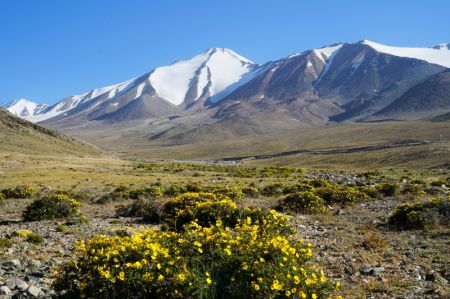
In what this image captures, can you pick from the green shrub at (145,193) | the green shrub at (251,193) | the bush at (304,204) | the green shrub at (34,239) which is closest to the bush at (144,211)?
the green shrub at (145,193)

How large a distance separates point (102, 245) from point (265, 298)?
3.02m

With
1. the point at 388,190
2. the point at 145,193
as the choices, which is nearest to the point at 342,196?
the point at 388,190

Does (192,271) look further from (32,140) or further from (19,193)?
(32,140)

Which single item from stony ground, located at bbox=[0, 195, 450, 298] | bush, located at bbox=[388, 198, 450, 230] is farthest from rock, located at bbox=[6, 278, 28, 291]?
bush, located at bbox=[388, 198, 450, 230]

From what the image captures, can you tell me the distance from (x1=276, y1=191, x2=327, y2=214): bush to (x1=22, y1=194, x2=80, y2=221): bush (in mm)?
9377

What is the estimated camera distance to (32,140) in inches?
3666

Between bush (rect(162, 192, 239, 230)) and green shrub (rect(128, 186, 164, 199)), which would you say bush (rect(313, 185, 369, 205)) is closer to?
bush (rect(162, 192, 239, 230))

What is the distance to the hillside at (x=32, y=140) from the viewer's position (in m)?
83.7

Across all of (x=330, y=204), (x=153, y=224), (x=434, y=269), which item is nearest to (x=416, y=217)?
(x=434, y=269)

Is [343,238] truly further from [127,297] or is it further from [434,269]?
[127,297]

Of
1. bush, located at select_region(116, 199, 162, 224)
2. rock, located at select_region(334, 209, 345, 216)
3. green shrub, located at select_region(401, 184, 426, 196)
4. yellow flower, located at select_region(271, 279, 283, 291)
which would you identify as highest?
yellow flower, located at select_region(271, 279, 283, 291)

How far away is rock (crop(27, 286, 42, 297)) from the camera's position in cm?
771

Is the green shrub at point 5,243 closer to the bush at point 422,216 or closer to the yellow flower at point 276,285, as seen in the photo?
the yellow flower at point 276,285

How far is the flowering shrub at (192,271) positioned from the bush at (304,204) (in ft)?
38.3
